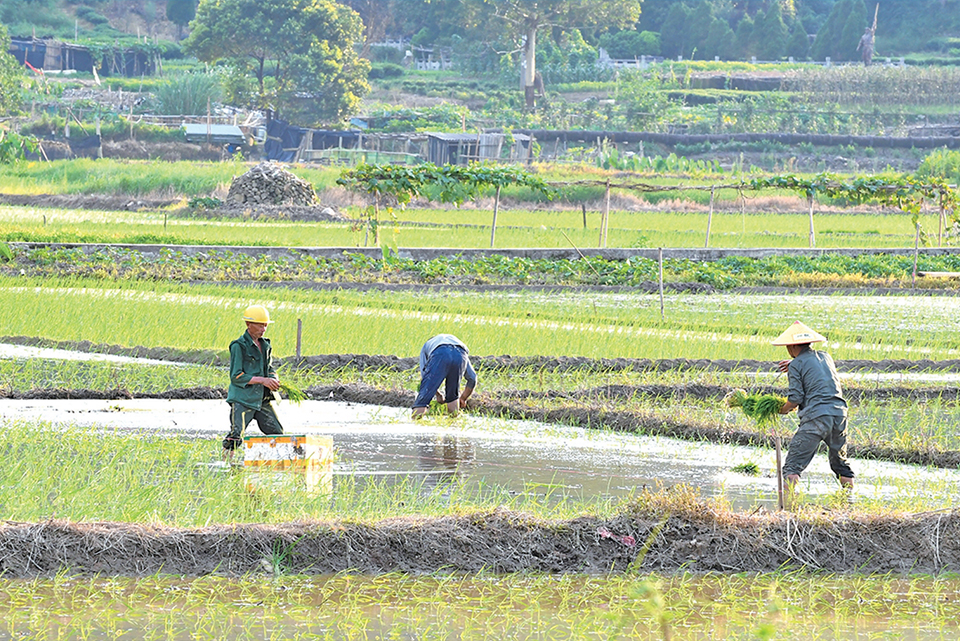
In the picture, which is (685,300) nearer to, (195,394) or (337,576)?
(195,394)

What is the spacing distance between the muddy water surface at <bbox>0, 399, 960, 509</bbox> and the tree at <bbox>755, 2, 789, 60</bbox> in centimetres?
5860

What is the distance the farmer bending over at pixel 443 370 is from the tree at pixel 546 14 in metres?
48.6

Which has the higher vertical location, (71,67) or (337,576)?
(71,67)

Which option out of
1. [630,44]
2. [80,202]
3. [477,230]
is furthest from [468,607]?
[630,44]

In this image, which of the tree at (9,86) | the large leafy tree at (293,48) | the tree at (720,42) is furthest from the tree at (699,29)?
the tree at (9,86)

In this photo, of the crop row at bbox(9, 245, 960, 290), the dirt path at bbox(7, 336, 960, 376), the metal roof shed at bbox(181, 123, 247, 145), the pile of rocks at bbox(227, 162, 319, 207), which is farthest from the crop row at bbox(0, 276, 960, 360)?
the metal roof shed at bbox(181, 123, 247, 145)

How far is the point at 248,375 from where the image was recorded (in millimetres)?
7078

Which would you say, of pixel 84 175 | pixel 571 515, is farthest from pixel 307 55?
pixel 571 515

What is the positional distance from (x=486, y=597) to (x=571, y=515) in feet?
3.02

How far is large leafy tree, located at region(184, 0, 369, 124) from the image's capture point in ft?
150

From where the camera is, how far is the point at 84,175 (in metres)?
32.9

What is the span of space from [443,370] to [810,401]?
8.73ft

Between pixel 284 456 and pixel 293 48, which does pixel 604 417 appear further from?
pixel 293 48

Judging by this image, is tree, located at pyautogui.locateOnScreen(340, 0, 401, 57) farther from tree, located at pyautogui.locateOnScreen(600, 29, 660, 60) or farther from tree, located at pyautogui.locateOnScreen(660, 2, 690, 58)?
tree, located at pyautogui.locateOnScreen(660, 2, 690, 58)
